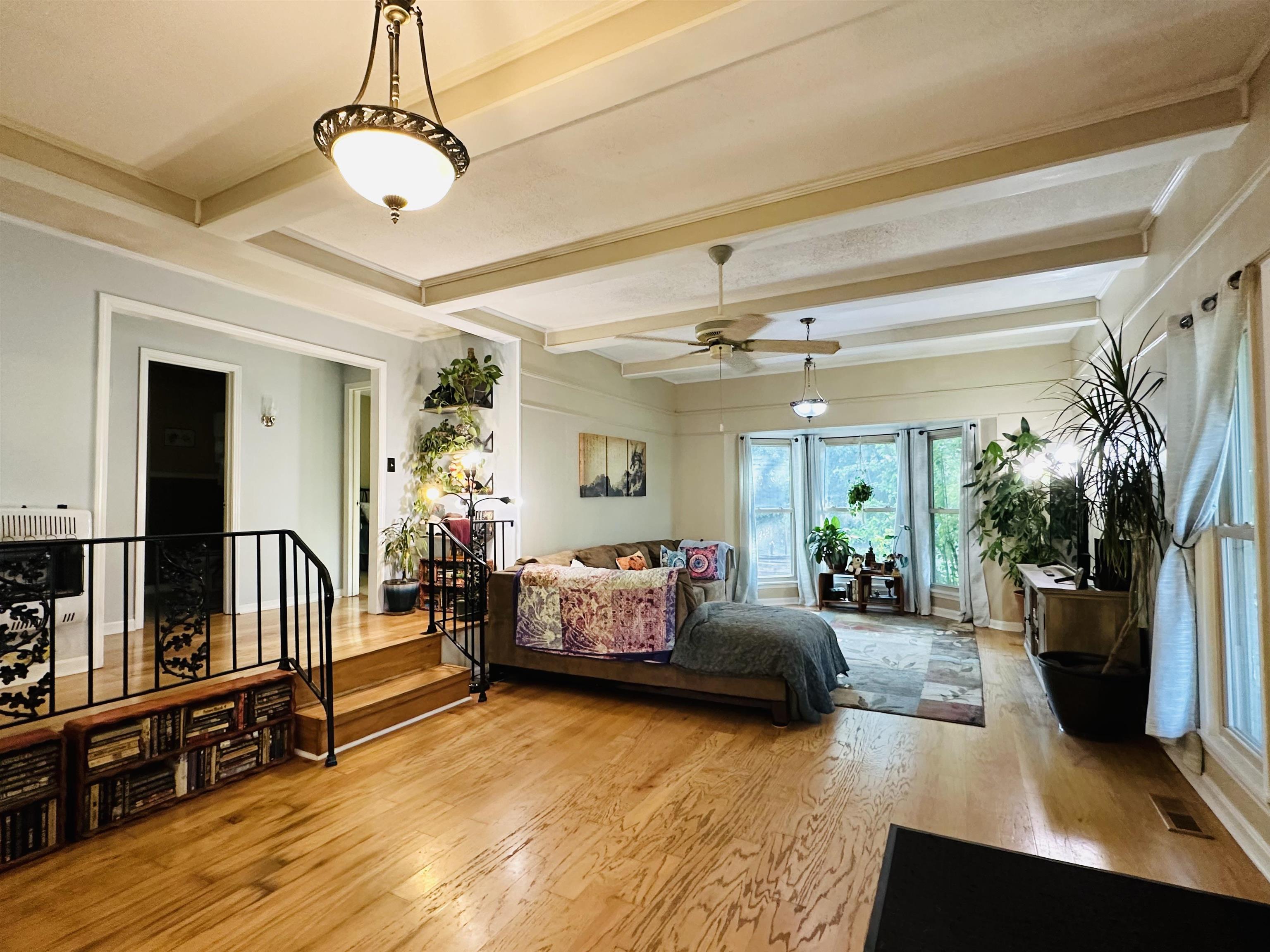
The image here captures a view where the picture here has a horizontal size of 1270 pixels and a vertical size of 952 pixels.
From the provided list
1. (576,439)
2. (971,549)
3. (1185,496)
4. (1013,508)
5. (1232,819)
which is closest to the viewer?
(1232,819)

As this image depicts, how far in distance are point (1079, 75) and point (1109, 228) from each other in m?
1.86

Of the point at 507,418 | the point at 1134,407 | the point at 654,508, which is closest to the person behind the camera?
the point at 1134,407

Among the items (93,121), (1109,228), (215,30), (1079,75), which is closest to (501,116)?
(215,30)

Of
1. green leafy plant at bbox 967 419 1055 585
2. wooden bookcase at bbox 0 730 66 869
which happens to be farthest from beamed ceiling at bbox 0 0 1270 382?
wooden bookcase at bbox 0 730 66 869

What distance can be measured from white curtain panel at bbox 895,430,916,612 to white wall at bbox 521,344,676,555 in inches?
117

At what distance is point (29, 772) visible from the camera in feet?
8.43

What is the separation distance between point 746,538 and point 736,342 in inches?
179

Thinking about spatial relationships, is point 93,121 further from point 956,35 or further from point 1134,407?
point 1134,407

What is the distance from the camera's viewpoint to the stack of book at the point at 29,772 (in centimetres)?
250

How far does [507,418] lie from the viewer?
19.1ft

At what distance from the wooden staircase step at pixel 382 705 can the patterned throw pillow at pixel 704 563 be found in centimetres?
350

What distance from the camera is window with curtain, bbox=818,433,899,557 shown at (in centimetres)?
800

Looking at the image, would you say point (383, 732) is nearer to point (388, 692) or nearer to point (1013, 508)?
point (388, 692)

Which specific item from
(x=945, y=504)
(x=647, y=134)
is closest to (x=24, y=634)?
(x=647, y=134)
